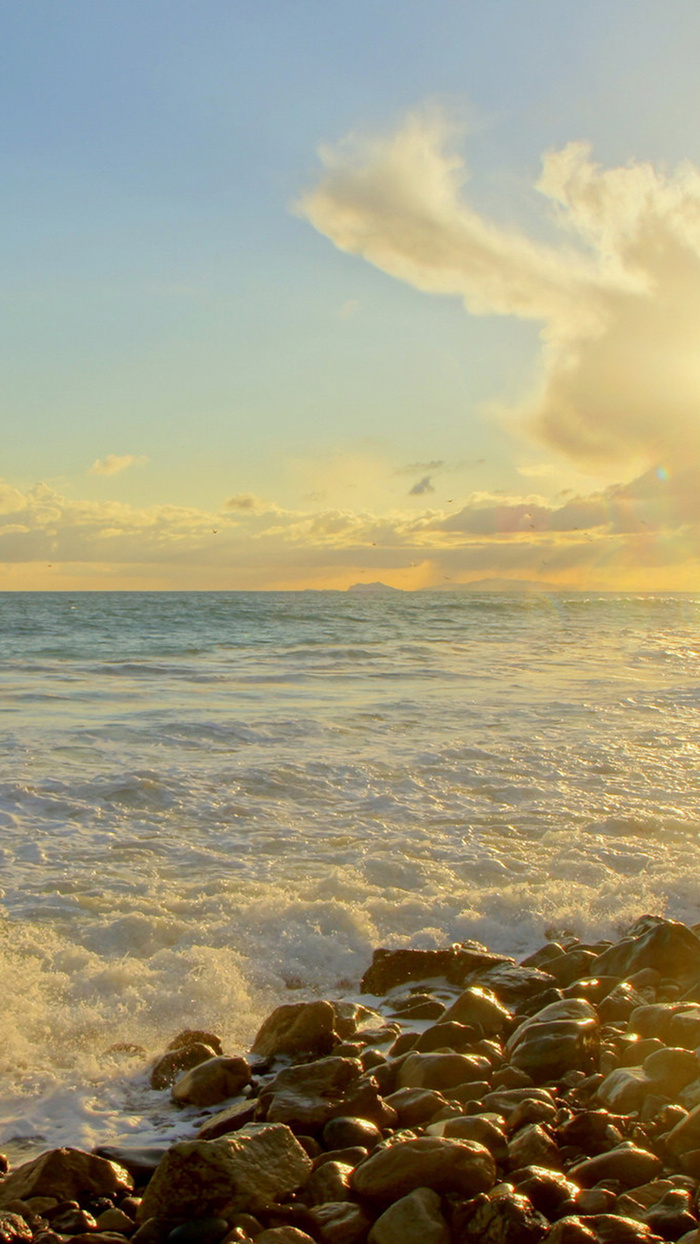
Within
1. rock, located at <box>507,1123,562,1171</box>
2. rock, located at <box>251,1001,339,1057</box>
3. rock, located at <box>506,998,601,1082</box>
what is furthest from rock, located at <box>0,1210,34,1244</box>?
rock, located at <box>506,998,601,1082</box>

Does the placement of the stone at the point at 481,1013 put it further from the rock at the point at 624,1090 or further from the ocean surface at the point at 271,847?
the ocean surface at the point at 271,847

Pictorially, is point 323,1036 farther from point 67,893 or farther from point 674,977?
point 67,893

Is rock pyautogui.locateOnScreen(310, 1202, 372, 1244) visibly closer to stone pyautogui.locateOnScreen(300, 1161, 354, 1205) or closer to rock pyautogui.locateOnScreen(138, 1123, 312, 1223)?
stone pyautogui.locateOnScreen(300, 1161, 354, 1205)

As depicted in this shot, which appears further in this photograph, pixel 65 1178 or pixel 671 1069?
pixel 671 1069

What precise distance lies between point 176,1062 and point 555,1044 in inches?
80.6

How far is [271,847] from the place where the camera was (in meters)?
9.26

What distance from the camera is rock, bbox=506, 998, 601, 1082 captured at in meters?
4.81

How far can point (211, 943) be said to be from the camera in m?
6.84

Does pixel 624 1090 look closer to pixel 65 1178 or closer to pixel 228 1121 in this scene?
pixel 228 1121

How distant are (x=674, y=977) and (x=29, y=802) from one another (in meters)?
7.29

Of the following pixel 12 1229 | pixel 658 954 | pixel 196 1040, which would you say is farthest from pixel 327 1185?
pixel 658 954

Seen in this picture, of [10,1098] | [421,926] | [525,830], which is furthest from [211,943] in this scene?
[525,830]


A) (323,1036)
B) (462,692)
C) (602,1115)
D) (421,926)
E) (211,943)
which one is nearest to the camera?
(602,1115)

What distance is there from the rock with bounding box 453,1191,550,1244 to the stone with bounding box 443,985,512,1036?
5.90 feet
